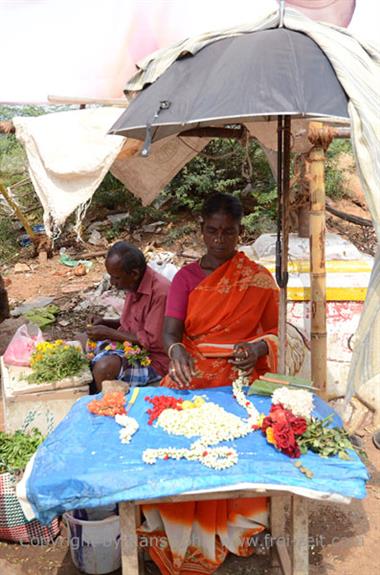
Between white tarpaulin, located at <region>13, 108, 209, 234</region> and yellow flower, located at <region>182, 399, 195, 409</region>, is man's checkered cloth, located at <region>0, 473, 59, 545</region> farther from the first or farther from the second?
white tarpaulin, located at <region>13, 108, 209, 234</region>

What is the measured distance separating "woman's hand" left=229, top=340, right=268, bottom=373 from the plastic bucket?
101 centimetres

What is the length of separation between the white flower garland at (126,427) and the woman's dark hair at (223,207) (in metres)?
1.27

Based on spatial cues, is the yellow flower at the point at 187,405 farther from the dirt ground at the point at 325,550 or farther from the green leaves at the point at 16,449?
the green leaves at the point at 16,449

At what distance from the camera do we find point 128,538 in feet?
8.08

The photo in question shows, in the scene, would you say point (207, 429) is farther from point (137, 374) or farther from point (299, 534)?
point (137, 374)

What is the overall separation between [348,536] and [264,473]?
4.65ft

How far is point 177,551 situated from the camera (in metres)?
2.84

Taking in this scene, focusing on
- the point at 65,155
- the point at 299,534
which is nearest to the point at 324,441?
the point at 299,534

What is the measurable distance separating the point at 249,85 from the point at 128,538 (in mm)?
1903

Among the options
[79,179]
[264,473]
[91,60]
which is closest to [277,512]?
[264,473]

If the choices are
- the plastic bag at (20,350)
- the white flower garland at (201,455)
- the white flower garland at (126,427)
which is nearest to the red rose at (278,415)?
the white flower garland at (201,455)

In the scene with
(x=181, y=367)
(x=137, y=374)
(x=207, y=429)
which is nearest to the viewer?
(x=207, y=429)

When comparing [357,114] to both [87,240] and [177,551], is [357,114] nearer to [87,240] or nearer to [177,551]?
[177,551]

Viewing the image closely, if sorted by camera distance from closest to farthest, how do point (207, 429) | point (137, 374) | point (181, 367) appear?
point (207, 429) → point (181, 367) → point (137, 374)
